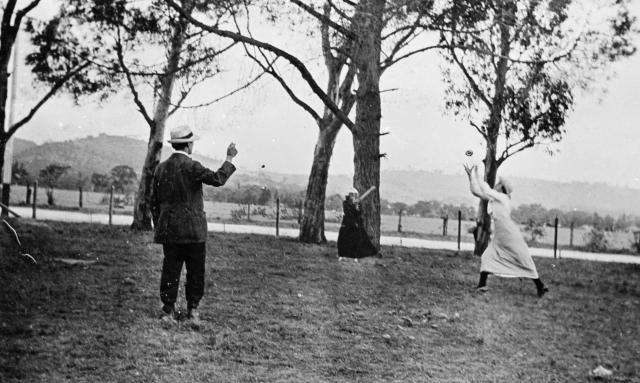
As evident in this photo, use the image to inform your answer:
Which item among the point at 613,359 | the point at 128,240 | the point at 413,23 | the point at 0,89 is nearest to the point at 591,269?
the point at 413,23

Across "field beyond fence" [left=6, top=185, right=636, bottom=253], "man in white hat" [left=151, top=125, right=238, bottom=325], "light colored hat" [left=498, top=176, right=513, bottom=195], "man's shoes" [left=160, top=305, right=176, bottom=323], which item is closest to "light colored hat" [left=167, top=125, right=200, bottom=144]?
"man in white hat" [left=151, top=125, right=238, bottom=325]

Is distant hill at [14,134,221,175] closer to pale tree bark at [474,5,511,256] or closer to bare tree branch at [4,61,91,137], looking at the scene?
bare tree branch at [4,61,91,137]

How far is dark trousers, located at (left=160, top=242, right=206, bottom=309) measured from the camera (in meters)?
6.81

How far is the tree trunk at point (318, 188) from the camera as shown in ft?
58.1

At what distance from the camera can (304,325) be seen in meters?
7.05

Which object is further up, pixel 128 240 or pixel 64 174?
pixel 64 174

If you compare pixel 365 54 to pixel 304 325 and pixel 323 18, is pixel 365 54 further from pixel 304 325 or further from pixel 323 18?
pixel 304 325

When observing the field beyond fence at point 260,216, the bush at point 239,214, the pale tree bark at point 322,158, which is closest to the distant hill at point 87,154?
the field beyond fence at point 260,216

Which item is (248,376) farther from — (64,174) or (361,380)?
(64,174)

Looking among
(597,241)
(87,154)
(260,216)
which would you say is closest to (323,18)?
(260,216)

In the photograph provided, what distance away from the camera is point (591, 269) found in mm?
15391

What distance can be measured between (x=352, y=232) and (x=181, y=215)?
7515mm

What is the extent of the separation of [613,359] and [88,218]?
18.7 meters

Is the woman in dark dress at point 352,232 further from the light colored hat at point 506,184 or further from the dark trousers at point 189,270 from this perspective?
the dark trousers at point 189,270
